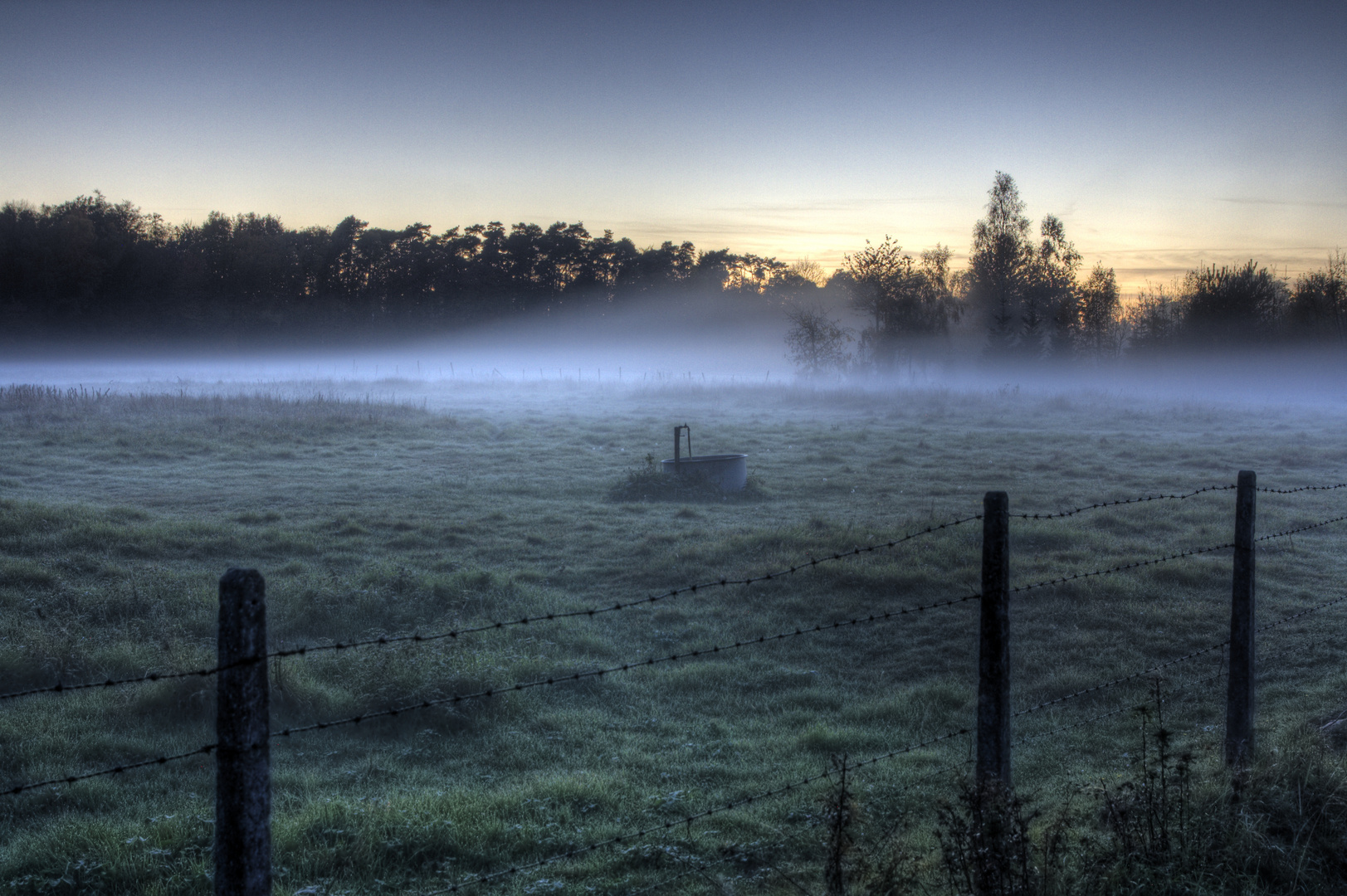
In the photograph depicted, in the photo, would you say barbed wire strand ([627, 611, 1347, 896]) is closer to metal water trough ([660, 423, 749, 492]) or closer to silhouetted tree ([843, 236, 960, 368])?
metal water trough ([660, 423, 749, 492])

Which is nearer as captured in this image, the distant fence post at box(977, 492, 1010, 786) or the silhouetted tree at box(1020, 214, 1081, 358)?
the distant fence post at box(977, 492, 1010, 786)

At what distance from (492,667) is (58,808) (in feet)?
10.5

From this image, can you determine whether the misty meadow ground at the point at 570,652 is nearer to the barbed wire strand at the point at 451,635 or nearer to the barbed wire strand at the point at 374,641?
the barbed wire strand at the point at 374,641

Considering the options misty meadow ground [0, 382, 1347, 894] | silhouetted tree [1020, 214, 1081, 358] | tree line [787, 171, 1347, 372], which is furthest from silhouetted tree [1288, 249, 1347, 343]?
misty meadow ground [0, 382, 1347, 894]

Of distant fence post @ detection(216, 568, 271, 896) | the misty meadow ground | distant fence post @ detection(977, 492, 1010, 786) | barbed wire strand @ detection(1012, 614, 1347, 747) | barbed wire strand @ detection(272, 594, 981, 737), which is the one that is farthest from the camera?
barbed wire strand @ detection(1012, 614, 1347, 747)

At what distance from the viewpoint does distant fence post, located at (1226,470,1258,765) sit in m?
5.36

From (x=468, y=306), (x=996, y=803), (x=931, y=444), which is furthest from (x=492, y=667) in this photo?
(x=468, y=306)

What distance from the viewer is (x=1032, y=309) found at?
57.6 m

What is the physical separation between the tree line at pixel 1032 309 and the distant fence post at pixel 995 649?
51394mm

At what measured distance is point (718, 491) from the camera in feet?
58.1

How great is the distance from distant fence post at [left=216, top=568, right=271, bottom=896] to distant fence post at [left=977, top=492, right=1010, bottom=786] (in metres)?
3.12

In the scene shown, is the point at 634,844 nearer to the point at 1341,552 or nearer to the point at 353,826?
the point at 353,826

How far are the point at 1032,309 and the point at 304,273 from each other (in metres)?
59.9

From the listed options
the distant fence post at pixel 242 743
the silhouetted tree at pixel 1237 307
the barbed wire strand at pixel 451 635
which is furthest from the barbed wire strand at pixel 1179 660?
the silhouetted tree at pixel 1237 307
